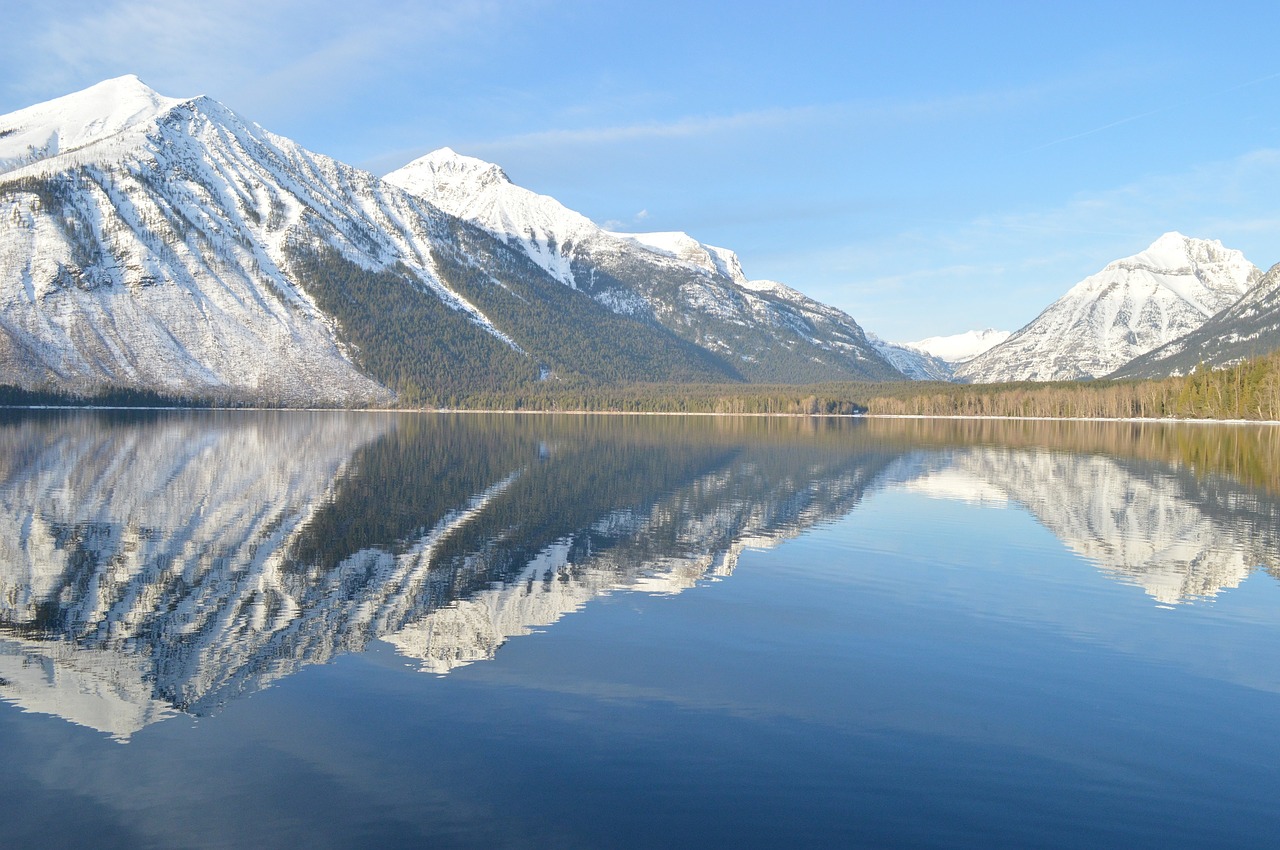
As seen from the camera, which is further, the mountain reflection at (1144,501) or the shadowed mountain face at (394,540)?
the mountain reflection at (1144,501)

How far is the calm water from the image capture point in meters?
14.8

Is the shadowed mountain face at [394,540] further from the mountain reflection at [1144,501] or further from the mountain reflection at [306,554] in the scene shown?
the mountain reflection at [1144,501]

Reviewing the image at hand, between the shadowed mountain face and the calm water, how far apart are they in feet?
0.68

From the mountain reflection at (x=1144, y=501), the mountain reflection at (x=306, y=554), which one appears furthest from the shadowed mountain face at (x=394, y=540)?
the mountain reflection at (x=1144, y=501)

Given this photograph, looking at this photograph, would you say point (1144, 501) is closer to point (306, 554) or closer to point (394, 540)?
point (394, 540)

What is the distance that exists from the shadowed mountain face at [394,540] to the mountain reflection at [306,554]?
0.36ft

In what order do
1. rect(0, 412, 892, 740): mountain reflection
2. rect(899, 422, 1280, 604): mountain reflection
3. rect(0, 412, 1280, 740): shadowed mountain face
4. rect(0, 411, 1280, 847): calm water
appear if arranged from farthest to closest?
rect(899, 422, 1280, 604): mountain reflection
rect(0, 412, 1280, 740): shadowed mountain face
rect(0, 412, 892, 740): mountain reflection
rect(0, 411, 1280, 847): calm water

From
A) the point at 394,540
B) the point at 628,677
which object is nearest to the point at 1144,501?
the point at 394,540

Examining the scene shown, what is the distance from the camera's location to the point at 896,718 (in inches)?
746

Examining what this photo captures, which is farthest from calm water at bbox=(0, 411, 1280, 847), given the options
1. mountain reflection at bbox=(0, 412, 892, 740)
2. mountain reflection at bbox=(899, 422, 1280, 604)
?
mountain reflection at bbox=(899, 422, 1280, 604)

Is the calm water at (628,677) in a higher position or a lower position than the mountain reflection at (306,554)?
lower

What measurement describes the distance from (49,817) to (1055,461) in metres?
87.5

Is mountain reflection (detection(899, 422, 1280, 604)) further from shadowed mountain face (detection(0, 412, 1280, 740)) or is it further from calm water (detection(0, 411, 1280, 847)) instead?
calm water (detection(0, 411, 1280, 847))

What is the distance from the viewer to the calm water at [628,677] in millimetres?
14766
